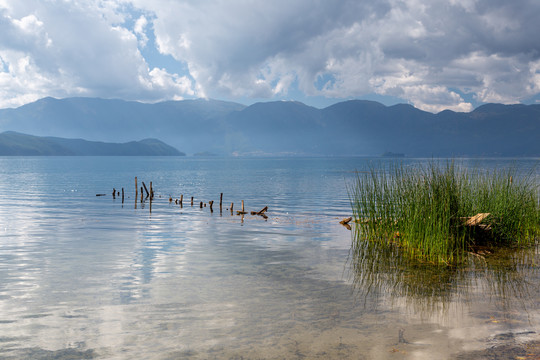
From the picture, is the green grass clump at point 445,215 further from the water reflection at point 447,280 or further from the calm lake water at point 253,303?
the calm lake water at point 253,303

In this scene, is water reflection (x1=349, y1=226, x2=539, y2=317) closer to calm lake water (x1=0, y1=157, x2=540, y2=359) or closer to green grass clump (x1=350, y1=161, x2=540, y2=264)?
calm lake water (x1=0, y1=157, x2=540, y2=359)

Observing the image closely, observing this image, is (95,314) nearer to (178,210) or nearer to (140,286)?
(140,286)

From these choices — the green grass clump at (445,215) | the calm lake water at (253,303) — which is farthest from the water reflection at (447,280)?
the green grass clump at (445,215)

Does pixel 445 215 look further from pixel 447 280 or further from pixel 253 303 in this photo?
pixel 253 303

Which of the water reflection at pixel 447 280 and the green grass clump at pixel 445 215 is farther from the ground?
the green grass clump at pixel 445 215

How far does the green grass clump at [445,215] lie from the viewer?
1545 cm

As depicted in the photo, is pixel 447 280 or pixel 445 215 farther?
pixel 445 215

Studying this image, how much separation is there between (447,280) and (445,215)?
2521 mm

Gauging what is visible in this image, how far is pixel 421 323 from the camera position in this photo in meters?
9.95

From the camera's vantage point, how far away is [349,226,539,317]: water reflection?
452 inches

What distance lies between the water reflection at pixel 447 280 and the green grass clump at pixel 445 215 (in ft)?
2.13

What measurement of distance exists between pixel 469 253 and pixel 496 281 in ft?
11.9

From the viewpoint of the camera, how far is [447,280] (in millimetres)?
13430

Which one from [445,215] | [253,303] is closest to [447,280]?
[445,215]
